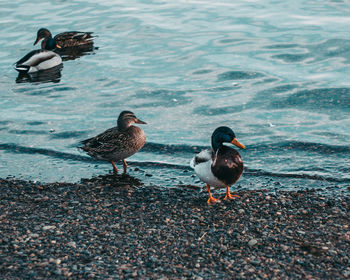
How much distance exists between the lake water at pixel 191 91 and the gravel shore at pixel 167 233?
2.84 ft

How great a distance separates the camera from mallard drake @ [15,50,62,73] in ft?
51.3

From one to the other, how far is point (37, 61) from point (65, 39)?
81.8 inches

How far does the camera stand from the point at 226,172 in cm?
766

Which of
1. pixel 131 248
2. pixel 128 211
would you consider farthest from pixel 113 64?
pixel 131 248

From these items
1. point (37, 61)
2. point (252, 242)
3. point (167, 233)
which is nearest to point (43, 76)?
point (37, 61)

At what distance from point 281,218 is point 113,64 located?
955 centimetres

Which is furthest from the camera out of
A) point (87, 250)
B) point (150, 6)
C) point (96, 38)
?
point (150, 6)

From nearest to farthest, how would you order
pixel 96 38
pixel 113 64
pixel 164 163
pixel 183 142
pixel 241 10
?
pixel 164 163 → pixel 183 142 → pixel 113 64 → pixel 96 38 → pixel 241 10

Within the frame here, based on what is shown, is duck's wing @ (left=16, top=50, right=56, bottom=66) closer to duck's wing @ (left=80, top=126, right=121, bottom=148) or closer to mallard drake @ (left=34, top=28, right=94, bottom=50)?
mallard drake @ (left=34, top=28, right=94, bottom=50)

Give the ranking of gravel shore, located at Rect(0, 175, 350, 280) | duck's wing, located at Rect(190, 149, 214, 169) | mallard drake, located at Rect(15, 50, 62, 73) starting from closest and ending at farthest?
gravel shore, located at Rect(0, 175, 350, 280), duck's wing, located at Rect(190, 149, 214, 169), mallard drake, located at Rect(15, 50, 62, 73)

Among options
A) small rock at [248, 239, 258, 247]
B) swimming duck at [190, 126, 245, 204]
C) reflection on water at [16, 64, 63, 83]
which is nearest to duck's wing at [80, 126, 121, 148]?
swimming duck at [190, 126, 245, 204]

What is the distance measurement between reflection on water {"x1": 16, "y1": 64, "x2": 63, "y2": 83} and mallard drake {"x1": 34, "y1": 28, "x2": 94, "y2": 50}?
157 centimetres

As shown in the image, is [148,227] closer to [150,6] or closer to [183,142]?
[183,142]

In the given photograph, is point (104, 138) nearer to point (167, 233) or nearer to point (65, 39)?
point (167, 233)
